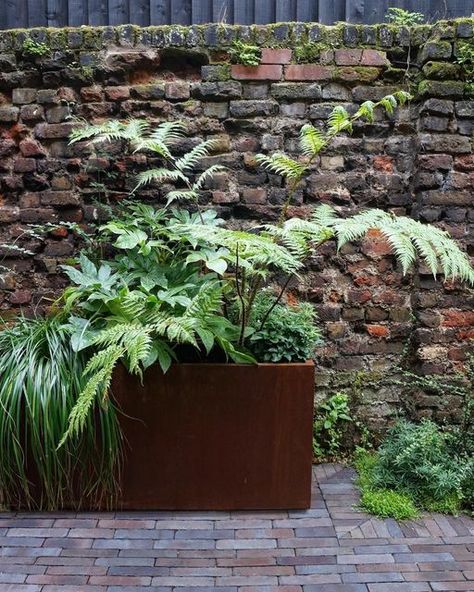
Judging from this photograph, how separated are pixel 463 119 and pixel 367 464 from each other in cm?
200

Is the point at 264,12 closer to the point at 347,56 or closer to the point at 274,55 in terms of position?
the point at 274,55

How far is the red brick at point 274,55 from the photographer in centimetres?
320

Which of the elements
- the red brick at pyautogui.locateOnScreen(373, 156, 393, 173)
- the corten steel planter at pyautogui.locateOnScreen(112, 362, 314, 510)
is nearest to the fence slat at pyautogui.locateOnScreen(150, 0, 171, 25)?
the red brick at pyautogui.locateOnScreen(373, 156, 393, 173)

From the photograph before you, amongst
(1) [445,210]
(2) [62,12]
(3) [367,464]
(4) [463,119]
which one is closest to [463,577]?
(3) [367,464]

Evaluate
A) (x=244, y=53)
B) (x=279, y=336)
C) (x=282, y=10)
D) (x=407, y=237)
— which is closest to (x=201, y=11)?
(x=282, y=10)

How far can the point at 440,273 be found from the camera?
3.21 metres

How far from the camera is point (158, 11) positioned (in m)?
3.56

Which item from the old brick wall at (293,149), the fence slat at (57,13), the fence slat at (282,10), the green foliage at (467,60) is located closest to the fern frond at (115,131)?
the old brick wall at (293,149)

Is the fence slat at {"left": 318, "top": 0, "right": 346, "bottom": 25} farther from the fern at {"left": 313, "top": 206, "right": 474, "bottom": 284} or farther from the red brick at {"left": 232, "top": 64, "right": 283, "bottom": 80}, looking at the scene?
the fern at {"left": 313, "top": 206, "right": 474, "bottom": 284}

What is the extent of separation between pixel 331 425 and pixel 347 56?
83.2 inches

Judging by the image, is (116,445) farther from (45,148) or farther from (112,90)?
(112,90)

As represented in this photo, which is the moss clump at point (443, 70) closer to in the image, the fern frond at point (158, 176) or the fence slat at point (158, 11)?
the fern frond at point (158, 176)

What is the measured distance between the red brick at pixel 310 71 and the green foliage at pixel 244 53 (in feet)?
0.61

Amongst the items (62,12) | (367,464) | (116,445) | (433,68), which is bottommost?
(367,464)
